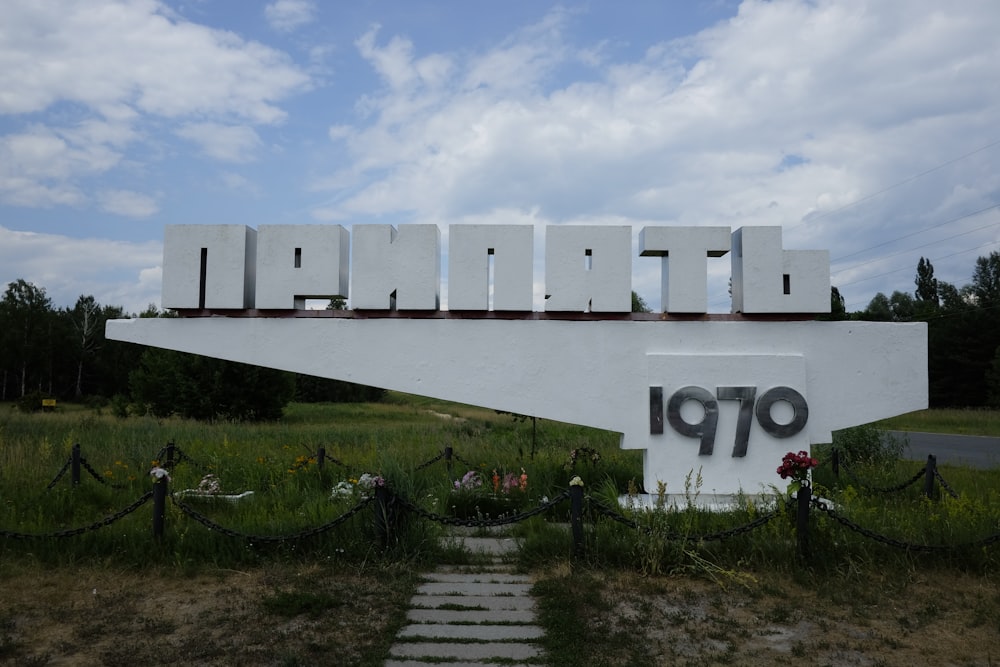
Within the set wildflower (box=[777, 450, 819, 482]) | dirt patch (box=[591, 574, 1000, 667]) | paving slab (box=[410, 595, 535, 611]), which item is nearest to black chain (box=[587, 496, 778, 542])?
dirt patch (box=[591, 574, 1000, 667])

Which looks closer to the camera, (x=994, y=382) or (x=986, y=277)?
(x=994, y=382)

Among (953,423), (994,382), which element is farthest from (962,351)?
(953,423)

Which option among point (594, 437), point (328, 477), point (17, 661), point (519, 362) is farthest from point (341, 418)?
point (17, 661)

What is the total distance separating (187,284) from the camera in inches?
334

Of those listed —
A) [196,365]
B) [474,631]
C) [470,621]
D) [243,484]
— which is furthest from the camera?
[196,365]

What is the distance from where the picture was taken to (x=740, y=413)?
27.4 ft

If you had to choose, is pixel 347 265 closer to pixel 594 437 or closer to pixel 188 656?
pixel 188 656

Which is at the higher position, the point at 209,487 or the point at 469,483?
the point at 469,483

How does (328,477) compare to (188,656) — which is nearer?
(188,656)

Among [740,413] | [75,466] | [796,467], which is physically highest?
[740,413]

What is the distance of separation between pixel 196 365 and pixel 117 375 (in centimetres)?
2078

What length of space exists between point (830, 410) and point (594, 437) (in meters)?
9.31

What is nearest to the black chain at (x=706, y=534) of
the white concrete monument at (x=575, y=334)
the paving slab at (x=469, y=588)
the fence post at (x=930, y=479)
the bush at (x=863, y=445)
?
the paving slab at (x=469, y=588)

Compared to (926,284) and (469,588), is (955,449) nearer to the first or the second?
(469,588)
